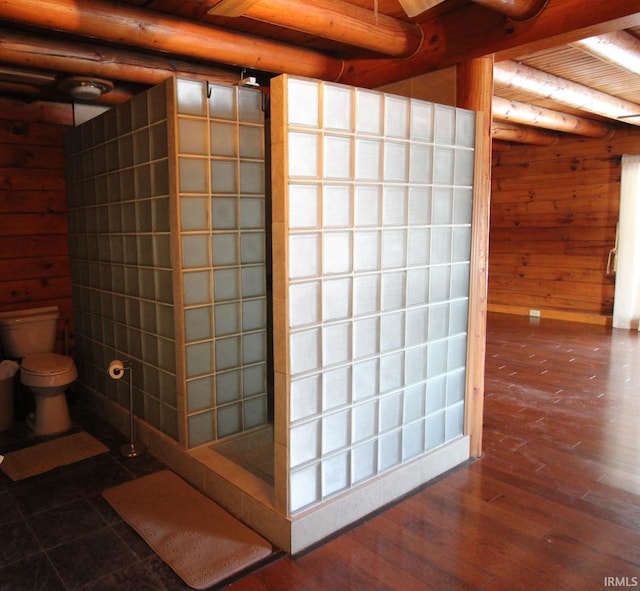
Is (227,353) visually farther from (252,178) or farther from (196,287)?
(252,178)

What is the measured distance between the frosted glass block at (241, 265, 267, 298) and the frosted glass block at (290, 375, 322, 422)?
868 mm

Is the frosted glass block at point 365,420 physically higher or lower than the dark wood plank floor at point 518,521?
higher

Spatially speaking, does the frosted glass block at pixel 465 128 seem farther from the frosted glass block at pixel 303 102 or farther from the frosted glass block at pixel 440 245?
the frosted glass block at pixel 303 102

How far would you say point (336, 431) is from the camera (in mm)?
2186

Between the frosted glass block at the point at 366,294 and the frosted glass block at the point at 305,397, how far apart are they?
35 centimetres

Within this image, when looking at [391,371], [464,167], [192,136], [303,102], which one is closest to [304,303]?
[391,371]

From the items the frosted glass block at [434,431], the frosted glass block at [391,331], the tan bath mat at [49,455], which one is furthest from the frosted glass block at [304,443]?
the tan bath mat at [49,455]

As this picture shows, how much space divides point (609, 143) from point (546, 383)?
3607mm

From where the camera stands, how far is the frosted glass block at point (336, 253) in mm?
2055

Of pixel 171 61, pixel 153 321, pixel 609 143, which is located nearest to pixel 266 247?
pixel 153 321

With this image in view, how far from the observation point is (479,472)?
2713mm

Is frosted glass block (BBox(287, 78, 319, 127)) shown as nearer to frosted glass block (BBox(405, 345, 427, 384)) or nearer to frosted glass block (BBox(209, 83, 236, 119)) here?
frosted glass block (BBox(209, 83, 236, 119))

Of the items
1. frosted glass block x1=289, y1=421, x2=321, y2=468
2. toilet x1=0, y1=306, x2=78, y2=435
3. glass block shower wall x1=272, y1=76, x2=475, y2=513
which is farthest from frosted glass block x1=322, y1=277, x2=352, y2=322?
toilet x1=0, y1=306, x2=78, y2=435

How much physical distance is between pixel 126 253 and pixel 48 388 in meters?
0.94
